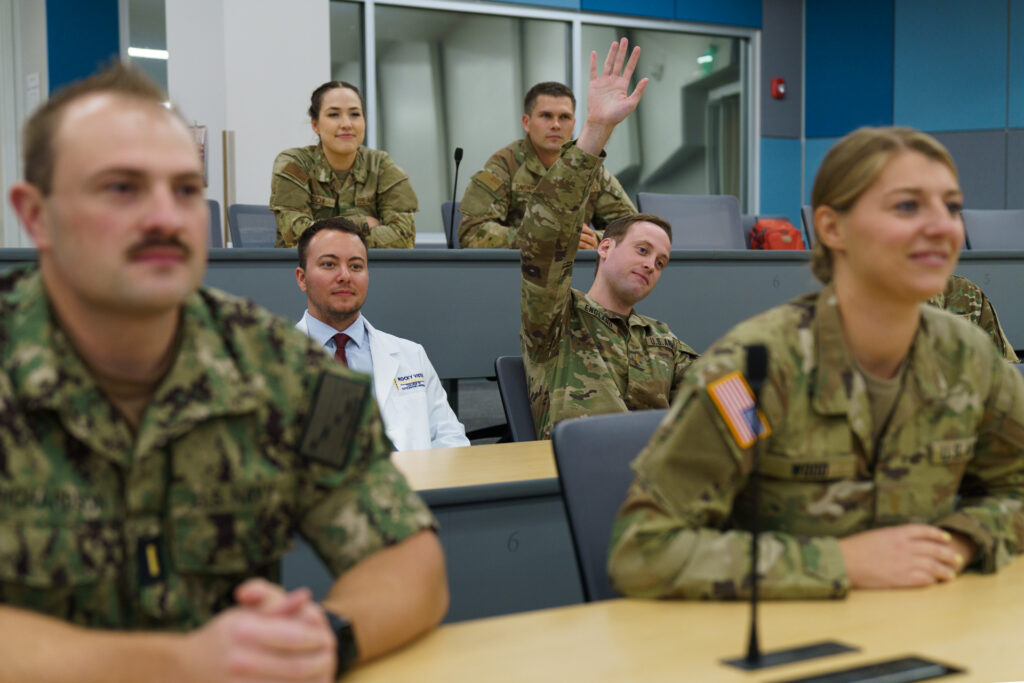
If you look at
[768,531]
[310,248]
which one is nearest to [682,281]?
[310,248]

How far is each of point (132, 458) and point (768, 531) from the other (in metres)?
0.74

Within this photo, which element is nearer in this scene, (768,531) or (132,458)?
(132,458)

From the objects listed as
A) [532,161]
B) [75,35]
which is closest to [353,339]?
[532,161]

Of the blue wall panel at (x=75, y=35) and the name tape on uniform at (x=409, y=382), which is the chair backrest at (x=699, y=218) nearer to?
the name tape on uniform at (x=409, y=382)

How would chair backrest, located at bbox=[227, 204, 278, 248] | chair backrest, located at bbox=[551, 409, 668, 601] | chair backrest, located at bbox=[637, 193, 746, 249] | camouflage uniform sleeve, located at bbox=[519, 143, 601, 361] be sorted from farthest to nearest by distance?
1. chair backrest, located at bbox=[637, 193, 746, 249]
2. chair backrest, located at bbox=[227, 204, 278, 248]
3. camouflage uniform sleeve, located at bbox=[519, 143, 601, 361]
4. chair backrest, located at bbox=[551, 409, 668, 601]

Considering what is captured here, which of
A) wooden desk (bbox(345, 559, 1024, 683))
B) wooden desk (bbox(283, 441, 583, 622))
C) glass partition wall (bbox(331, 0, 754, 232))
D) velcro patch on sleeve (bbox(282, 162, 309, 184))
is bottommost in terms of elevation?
wooden desk (bbox(283, 441, 583, 622))

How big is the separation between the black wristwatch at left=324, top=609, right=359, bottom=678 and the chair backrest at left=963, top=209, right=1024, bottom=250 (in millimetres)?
4421

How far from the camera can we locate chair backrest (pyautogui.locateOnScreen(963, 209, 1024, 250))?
4695 millimetres

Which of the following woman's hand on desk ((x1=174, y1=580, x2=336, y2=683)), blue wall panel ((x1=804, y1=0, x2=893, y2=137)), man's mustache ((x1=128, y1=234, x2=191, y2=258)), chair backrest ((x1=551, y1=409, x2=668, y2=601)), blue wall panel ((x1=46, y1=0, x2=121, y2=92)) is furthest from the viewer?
blue wall panel ((x1=804, y1=0, x2=893, y2=137))

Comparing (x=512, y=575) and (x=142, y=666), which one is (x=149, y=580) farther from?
(x=512, y=575)

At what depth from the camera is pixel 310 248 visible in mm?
2797

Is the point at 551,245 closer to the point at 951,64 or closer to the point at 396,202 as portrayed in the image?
the point at 396,202

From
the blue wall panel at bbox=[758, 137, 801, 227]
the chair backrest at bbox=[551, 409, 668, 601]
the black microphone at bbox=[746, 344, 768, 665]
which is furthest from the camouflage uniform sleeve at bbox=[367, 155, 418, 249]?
the blue wall panel at bbox=[758, 137, 801, 227]

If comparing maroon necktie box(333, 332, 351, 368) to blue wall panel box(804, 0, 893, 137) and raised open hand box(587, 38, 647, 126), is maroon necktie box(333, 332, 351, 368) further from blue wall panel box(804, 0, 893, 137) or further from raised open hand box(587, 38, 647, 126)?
blue wall panel box(804, 0, 893, 137)
